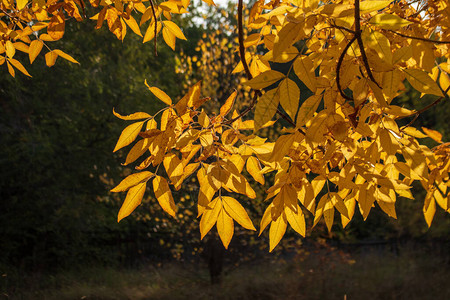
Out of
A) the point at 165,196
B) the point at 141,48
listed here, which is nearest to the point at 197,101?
the point at 165,196

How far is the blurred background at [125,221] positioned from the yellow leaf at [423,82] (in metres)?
5.37

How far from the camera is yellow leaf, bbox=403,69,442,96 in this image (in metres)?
0.87

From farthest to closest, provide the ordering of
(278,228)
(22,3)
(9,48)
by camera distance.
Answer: (9,48) < (22,3) < (278,228)

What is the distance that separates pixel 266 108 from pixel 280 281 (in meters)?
6.21

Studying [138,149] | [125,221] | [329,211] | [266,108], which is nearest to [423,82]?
[266,108]

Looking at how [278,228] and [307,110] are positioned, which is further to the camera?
[278,228]

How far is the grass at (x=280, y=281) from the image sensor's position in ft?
20.5

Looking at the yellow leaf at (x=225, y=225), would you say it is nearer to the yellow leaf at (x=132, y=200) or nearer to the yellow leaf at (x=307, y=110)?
the yellow leaf at (x=132, y=200)

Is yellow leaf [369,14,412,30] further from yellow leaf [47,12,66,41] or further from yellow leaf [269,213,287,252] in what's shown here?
yellow leaf [47,12,66,41]

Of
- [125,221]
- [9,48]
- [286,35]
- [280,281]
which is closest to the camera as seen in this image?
[286,35]

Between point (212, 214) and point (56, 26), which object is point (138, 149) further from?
point (56, 26)

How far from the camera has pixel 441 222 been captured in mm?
7551

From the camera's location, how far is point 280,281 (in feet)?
21.5

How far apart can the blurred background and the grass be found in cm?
2
